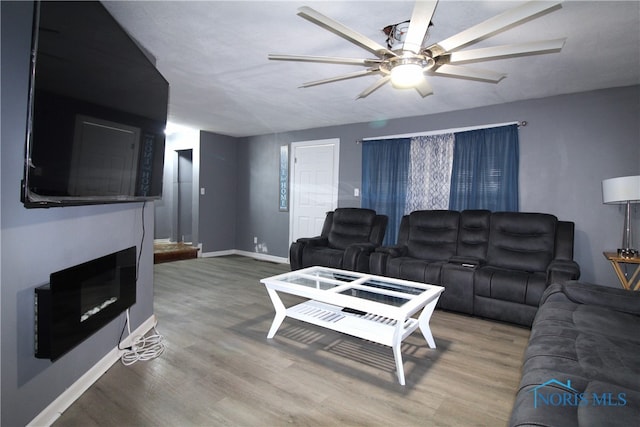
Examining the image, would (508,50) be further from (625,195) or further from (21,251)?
(21,251)

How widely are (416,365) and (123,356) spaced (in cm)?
205


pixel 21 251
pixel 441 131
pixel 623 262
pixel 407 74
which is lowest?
pixel 623 262

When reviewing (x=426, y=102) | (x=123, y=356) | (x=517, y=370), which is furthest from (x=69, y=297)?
(x=426, y=102)

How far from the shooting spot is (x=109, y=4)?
2062mm

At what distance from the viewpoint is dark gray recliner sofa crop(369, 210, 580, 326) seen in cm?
307

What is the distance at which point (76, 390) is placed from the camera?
188cm

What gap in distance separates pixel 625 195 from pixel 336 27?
296 centimetres

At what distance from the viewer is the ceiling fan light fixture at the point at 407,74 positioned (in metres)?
2.03

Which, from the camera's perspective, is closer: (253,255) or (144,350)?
(144,350)

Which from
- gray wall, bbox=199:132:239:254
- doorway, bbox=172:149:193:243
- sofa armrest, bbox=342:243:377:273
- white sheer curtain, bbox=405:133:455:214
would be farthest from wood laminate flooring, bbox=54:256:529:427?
doorway, bbox=172:149:193:243

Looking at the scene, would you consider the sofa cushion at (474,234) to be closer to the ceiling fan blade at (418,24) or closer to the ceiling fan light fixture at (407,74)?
the ceiling fan light fixture at (407,74)

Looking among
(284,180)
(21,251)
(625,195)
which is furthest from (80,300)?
(284,180)

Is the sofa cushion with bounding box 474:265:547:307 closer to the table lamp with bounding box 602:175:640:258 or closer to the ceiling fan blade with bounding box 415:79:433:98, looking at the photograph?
the table lamp with bounding box 602:175:640:258

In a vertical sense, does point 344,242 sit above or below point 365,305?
above
